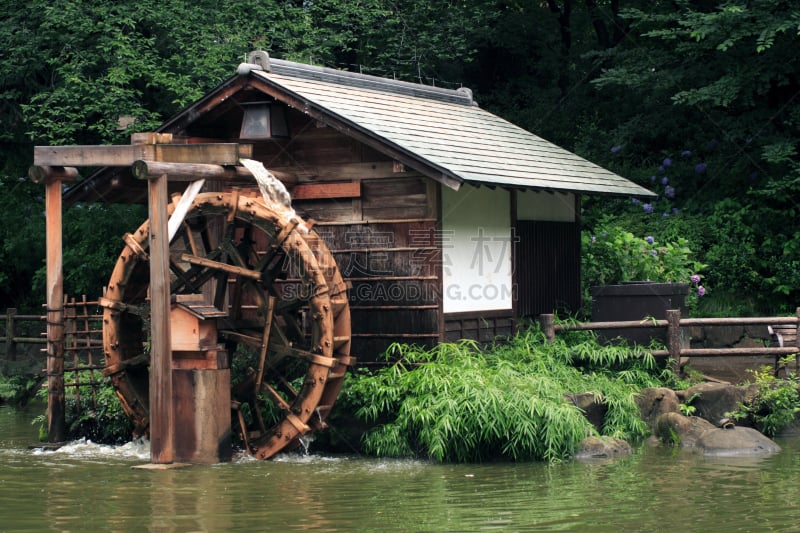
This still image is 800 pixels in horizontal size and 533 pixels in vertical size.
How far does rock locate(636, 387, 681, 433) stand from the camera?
1253 cm

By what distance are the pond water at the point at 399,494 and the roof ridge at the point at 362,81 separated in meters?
4.72

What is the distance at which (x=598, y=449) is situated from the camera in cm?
1142

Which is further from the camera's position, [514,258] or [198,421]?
[514,258]

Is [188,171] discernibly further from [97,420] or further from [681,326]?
[681,326]

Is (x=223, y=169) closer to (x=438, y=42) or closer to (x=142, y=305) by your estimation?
(x=142, y=305)

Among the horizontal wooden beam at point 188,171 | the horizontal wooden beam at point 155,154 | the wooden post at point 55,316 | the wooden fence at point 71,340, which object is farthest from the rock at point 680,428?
the wooden post at point 55,316

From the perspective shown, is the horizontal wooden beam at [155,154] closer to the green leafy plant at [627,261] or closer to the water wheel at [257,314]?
the water wheel at [257,314]

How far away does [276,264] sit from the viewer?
12.8 metres

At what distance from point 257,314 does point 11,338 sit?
305 inches

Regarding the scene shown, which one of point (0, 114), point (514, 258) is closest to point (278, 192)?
point (514, 258)

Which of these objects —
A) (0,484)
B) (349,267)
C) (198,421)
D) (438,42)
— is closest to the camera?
(0,484)

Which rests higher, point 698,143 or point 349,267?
point 698,143

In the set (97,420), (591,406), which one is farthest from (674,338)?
(97,420)

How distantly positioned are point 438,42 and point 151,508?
1626 cm
